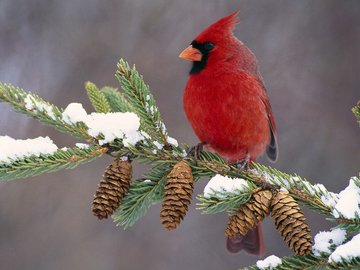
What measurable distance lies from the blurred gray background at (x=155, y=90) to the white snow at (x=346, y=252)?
2296mm

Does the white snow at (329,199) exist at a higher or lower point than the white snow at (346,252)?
higher

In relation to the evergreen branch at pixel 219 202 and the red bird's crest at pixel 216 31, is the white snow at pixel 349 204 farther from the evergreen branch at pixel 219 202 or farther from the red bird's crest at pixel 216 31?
the red bird's crest at pixel 216 31

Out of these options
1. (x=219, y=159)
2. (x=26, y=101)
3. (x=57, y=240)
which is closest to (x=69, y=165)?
(x=26, y=101)

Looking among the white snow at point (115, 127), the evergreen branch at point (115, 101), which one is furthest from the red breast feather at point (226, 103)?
the white snow at point (115, 127)

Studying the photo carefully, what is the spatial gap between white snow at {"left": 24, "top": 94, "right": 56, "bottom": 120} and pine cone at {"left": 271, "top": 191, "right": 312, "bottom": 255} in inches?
23.6

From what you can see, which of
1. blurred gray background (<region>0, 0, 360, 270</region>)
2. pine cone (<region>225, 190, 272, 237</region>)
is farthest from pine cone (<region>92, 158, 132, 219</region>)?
blurred gray background (<region>0, 0, 360, 270</region>)

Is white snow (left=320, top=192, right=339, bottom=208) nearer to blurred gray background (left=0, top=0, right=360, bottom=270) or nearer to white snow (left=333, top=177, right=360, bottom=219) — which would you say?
white snow (left=333, top=177, right=360, bottom=219)

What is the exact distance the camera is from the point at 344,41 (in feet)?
12.9

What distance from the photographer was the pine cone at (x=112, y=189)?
125cm

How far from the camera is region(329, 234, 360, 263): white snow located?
1.07m

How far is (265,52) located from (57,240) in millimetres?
1922

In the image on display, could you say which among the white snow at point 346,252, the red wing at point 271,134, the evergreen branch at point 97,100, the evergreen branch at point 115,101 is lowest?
the white snow at point 346,252

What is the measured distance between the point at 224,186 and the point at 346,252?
304 mm

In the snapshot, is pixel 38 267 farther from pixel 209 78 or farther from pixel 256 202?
pixel 256 202
